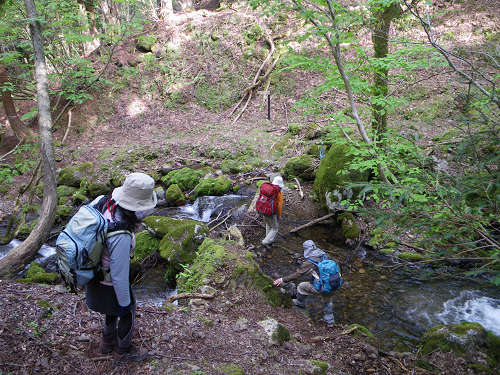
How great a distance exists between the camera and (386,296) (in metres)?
5.86

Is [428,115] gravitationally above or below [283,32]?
below

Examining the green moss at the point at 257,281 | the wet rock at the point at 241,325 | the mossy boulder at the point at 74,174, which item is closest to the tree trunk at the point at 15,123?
the mossy boulder at the point at 74,174

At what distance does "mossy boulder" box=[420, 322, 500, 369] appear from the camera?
13.3ft

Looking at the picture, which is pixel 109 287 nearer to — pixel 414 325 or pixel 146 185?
pixel 146 185

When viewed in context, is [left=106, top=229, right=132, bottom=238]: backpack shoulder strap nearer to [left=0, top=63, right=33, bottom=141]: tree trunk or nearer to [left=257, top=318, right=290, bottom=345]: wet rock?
[left=257, top=318, right=290, bottom=345]: wet rock

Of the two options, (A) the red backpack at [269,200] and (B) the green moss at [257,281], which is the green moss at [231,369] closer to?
(B) the green moss at [257,281]

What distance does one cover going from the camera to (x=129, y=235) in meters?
2.67

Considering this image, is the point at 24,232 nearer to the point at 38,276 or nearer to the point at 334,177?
the point at 38,276

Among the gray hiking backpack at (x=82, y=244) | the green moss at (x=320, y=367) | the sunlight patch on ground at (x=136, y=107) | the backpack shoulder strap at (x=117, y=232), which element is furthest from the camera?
the sunlight patch on ground at (x=136, y=107)

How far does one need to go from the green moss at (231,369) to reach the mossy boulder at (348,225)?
201 inches

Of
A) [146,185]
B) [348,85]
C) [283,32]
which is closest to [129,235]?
[146,185]

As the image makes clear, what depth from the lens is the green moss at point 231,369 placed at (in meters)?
3.14

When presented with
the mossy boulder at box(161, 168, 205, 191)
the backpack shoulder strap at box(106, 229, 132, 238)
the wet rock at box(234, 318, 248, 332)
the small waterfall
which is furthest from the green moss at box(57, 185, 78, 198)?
the small waterfall

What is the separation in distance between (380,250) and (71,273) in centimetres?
641
